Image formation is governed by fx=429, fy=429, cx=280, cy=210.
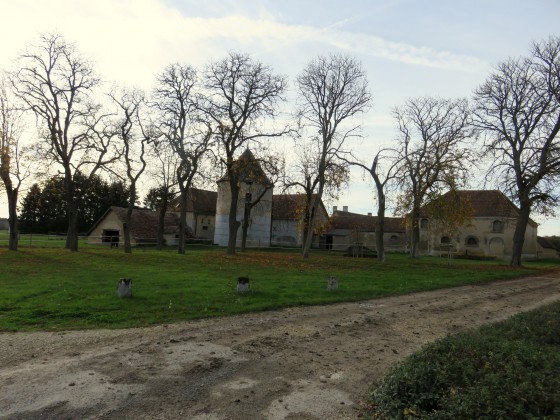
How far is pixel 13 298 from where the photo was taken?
11266 mm

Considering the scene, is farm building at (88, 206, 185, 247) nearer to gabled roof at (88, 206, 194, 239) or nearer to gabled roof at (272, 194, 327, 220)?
gabled roof at (88, 206, 194, 239)

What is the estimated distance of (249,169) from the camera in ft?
108

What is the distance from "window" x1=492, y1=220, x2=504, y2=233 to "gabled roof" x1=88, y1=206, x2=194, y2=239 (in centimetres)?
3800

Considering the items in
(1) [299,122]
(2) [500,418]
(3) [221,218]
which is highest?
(1) [299,122]

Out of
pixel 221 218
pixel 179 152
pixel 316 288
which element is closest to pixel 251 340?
pixel 316 288

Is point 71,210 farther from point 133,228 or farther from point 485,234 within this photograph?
point 485,234

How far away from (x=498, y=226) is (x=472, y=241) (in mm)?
3445

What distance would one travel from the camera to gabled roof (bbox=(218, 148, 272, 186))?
32.3 meters

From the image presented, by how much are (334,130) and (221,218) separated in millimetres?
25394

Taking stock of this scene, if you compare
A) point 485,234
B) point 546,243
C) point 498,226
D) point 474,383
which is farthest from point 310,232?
point 546,243

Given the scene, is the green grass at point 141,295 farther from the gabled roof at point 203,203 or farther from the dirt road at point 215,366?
the gabled roof at point 203,203

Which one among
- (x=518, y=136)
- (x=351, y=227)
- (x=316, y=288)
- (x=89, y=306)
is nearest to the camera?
(x=89, y=306)

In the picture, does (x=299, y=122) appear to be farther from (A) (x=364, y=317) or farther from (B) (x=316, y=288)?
(A) (x=364, y=317)

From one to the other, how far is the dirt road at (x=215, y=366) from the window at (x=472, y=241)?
46278 mm
